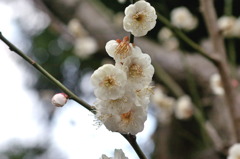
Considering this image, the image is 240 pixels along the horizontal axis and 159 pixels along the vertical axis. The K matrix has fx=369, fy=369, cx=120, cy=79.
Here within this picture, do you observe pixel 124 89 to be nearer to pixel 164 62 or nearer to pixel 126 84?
pixel 126 84

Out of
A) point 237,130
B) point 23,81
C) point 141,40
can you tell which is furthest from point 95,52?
point 237,130

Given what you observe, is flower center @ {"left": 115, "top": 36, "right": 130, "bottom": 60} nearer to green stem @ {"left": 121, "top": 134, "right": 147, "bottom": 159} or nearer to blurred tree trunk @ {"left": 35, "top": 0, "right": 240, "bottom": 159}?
green stem @ {"left": 121, "top": 134, "right": 147, "bottom": 159}

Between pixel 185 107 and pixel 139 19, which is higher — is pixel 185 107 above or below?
above

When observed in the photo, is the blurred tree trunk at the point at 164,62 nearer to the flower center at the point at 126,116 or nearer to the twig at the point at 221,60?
the twig at the point at 221,60

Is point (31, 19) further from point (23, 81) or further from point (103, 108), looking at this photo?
point (103, 108)

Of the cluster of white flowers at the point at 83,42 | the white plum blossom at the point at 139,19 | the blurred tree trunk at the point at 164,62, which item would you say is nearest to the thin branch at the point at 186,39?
the white plum blossom at the point at 139,19

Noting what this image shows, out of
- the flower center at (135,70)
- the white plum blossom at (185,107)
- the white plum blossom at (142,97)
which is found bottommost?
the white plum blossom at (142,97)

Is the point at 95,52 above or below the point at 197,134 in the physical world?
above

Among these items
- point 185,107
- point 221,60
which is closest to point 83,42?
point 185,107
